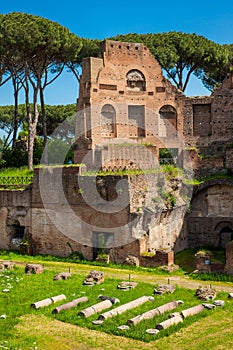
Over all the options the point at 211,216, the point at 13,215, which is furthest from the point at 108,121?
the point at 13,215

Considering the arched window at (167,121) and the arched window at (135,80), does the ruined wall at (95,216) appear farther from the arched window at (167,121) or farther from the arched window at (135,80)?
the arched window at (135,80)

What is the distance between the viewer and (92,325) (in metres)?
13.4

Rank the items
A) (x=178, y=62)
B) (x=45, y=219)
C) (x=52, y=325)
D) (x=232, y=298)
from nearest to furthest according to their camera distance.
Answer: (x=52, y=325)
(x=232, y=298)
(x=45, y=219)
(x=178, y=62)

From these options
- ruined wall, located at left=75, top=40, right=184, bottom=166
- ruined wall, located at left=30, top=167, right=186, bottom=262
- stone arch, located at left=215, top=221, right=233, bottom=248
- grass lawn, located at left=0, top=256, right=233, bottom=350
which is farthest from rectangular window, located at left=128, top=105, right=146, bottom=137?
grass lawn, located at left=0, top=256, right=233, bottom=350

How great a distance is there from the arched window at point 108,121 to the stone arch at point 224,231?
27.3 feet

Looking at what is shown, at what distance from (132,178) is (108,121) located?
333 inches

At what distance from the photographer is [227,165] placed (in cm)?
2670

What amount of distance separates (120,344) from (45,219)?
11.4 m

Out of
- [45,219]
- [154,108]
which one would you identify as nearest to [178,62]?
[154,108]

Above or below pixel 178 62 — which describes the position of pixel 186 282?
below

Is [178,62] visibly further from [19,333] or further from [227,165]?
[19,333]

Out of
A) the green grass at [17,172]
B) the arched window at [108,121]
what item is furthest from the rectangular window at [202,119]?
the green grass at [17,172]

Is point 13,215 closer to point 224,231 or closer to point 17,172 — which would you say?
point 17,172

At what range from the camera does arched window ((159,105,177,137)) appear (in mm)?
30547
